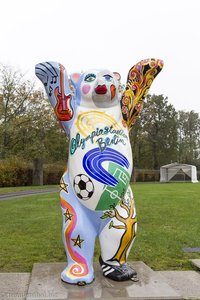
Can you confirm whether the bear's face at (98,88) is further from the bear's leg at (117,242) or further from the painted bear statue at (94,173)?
the bear's leg at (117,242)

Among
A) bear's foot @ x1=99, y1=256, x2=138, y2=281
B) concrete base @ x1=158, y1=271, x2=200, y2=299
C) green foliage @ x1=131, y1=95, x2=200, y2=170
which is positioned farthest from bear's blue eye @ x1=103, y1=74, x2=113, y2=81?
green foliage @ x1=131, y1=95, x2=200, y2=170

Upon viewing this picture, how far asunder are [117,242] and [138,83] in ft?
6.37

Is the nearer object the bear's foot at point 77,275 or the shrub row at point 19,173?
the bear's foot at point 77,275

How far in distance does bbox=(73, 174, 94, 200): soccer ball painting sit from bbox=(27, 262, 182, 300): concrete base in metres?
0.92

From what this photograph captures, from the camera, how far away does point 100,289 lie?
147 inches

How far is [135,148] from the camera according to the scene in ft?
137

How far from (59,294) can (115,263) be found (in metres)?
0.76

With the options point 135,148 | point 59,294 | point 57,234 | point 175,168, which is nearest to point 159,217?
point 57,234

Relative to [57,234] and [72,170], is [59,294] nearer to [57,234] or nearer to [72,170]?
[72,170]

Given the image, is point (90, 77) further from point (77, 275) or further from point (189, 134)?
point (189, 134)

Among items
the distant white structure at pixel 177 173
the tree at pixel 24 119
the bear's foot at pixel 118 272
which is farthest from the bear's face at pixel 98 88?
the distant white structure at pixel 177 173

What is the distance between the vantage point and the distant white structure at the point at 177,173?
3397 centimetres

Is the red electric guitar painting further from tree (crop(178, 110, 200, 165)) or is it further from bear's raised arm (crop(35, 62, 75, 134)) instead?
tree (crop(178, 110, 200, 165))

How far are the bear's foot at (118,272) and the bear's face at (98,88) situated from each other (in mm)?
1813
